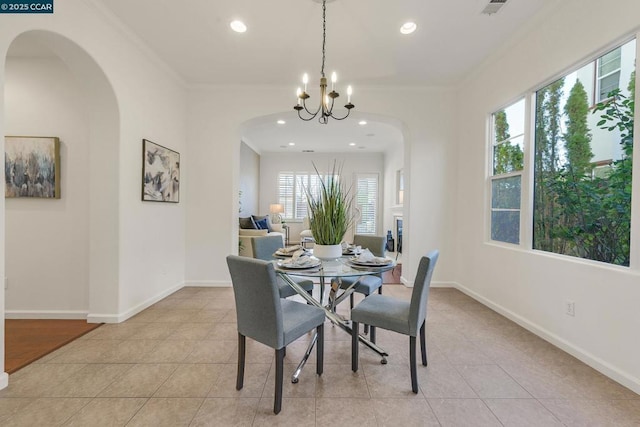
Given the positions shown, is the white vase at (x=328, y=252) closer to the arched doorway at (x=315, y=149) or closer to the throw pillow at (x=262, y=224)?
the arched doorway at (x=315, y=149)

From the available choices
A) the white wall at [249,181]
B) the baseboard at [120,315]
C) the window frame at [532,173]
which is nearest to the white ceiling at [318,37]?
the window frame at [532,173]

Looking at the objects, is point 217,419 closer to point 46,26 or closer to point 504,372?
point 504,372

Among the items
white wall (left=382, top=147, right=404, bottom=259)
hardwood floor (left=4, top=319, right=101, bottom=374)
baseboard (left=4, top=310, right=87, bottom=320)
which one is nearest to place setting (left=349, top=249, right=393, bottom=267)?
hardwood floor (left=4, top=319, right=101, bottom=374)

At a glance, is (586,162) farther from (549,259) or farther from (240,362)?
(240,362)

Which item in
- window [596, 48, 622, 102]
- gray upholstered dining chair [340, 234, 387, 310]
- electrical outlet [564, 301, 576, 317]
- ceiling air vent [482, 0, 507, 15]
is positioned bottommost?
electrical outlet [564, 301, 576, 317]

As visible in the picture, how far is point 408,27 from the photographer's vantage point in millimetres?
2729

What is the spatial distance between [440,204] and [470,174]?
0.57m

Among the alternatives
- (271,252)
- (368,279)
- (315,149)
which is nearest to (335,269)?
(368,279)

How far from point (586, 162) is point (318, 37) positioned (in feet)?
8.59

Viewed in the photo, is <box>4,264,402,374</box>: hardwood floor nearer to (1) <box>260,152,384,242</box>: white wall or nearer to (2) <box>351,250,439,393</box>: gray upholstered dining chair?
(2) <box>351,250,439,393</box>: gray upholstered dining chair

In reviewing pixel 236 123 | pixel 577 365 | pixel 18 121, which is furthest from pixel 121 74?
pixel 577 365

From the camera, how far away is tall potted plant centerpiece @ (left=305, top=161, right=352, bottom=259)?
216 cm

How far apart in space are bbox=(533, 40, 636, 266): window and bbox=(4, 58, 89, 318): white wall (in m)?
4.41

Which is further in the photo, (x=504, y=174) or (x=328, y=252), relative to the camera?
(x=504, y=174)
